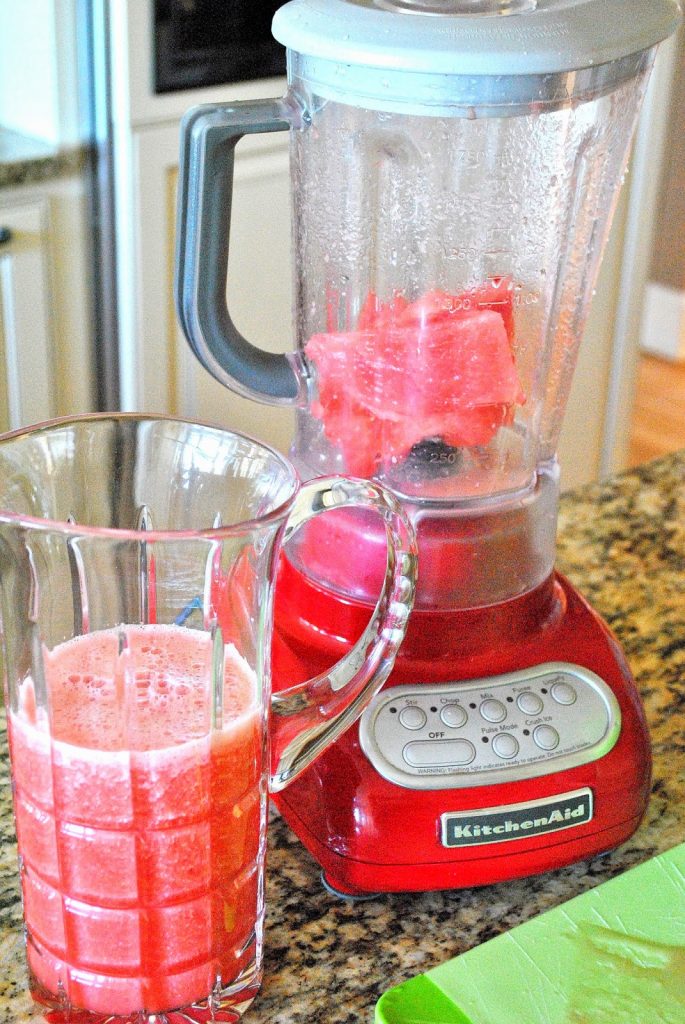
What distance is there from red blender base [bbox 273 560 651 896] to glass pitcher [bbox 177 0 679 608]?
17 mm

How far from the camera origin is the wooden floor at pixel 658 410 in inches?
113

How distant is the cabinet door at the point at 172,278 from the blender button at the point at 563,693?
40.4 inches

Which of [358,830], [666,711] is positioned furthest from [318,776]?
[666,711]

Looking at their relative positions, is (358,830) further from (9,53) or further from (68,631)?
(9,53)

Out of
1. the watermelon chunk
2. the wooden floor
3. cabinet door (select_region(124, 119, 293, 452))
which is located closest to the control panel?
the watermelon chunk

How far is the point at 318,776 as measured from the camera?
A: 58 cm

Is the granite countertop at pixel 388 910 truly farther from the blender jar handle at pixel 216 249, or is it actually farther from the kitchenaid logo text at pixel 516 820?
the blender jar handle at pixel 216 249

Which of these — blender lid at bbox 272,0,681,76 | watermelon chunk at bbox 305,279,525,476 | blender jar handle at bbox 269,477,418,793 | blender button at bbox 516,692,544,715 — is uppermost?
blender lid at bbox 272,0,681,76

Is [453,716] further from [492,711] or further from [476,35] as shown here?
[476,35]

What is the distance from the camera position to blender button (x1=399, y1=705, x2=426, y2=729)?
1.90 feet

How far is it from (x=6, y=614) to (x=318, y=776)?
18 centimetres

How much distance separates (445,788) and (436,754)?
2 centimetres

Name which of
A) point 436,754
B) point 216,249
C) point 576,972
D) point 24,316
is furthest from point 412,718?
point 24,316

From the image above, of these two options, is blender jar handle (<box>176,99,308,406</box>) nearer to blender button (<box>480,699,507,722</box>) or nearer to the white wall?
blender button (<box>480,699,507,722</box>)
